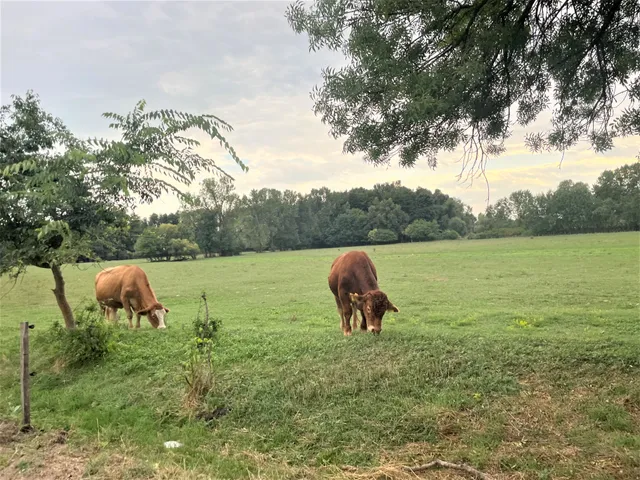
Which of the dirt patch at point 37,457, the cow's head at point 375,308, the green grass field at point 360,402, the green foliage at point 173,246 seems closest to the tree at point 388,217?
the green foliage at point 173,246

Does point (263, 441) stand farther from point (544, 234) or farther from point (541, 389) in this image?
point (544, 234)

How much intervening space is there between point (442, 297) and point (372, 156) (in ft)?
37.5

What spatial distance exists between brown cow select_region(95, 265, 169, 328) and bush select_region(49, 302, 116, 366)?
2.40 m

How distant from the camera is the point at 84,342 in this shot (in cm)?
848

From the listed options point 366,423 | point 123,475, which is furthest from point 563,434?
point 123,475

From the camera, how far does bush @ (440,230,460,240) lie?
62062 mm

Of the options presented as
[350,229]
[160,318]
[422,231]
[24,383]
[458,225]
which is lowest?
[160,318]

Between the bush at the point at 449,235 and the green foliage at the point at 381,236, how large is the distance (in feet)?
22.0

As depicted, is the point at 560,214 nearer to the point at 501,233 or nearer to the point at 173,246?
the point at 501,233

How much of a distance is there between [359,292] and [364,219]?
56140mm

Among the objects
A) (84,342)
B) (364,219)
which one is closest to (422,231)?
(364,219)

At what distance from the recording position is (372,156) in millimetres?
6316

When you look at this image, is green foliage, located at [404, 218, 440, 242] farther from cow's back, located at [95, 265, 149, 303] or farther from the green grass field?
cow's back, located at [95, 265, 149, 303]

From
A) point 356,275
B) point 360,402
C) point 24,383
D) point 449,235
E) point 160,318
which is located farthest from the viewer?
point 449,235
